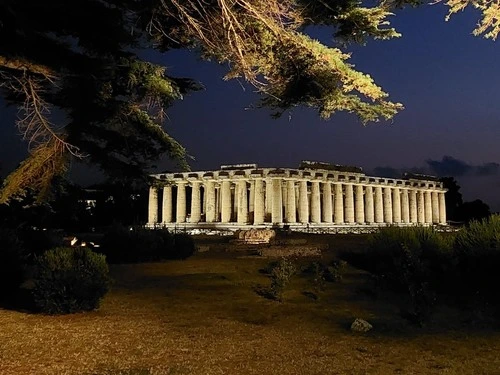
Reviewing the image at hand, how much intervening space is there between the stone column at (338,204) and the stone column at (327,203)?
1067mm

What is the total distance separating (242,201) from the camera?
71438mm

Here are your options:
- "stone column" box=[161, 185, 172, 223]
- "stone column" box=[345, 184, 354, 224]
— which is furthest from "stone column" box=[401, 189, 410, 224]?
"stone column" box=[161, 185, 172, 223]

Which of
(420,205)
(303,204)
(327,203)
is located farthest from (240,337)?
(420,205)

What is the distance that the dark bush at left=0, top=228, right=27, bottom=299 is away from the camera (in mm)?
12656

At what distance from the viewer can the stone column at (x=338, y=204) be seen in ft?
253

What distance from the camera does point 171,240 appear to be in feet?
81.8

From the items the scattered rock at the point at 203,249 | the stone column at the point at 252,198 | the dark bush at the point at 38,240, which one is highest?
the stone column at the point at 252,198

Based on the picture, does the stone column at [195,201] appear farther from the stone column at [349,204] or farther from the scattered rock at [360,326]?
the scattered rock at [360,326]

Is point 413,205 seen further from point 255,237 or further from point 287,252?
point 287,252

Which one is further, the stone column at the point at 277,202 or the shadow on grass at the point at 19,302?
the stone column at the point at 277,202

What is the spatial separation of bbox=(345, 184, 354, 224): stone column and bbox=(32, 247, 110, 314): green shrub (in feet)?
229

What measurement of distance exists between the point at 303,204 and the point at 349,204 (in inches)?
407

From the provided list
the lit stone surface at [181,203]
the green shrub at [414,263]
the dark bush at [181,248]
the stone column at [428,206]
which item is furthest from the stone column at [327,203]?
the green shrub at [414,263]

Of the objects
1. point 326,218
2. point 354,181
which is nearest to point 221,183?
point 326,218
